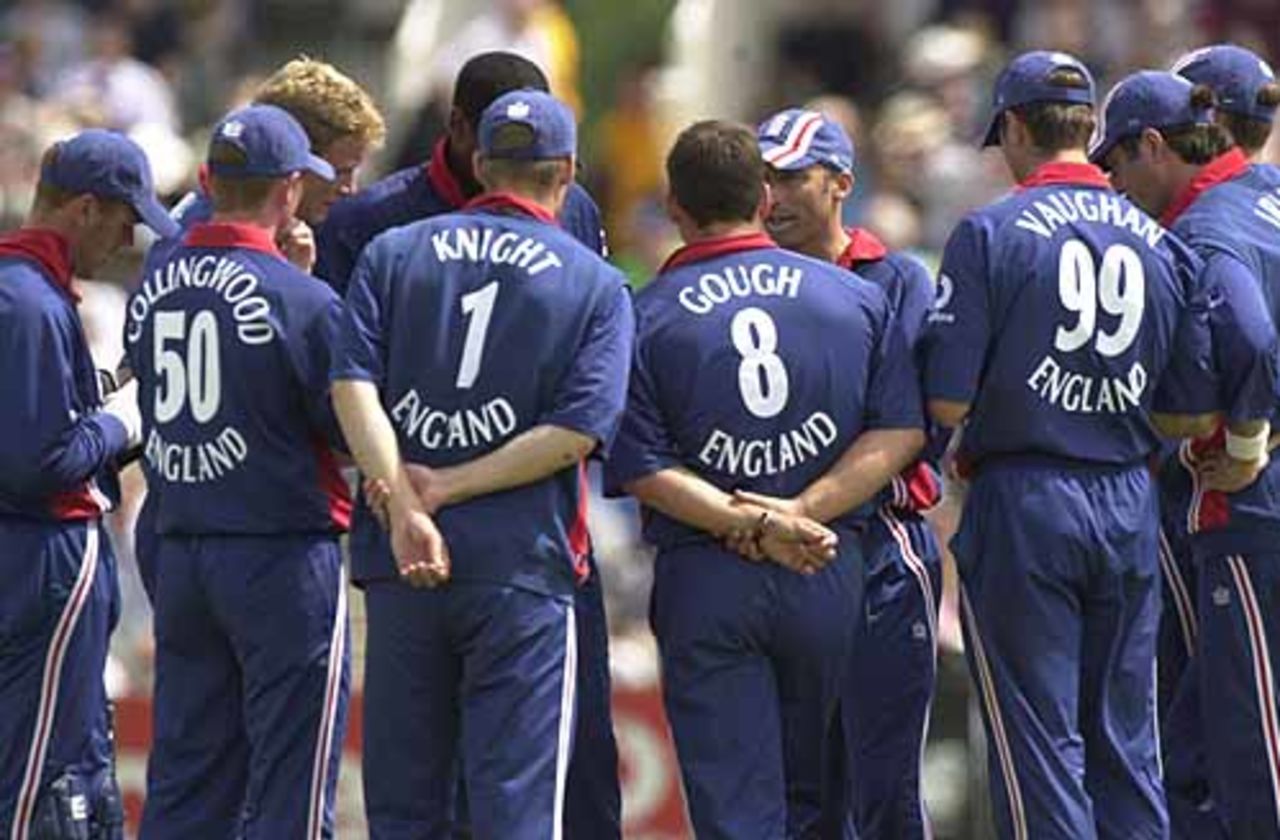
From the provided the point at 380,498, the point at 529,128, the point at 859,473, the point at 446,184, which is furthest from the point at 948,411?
the point at 446,184

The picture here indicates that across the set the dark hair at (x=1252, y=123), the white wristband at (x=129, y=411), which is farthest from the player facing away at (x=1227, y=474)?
the white wristband at (x=129, y=411)

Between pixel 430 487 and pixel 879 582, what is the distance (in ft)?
5.70

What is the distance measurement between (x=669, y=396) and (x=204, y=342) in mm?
1430

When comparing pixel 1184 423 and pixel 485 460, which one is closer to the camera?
pixel 485 460

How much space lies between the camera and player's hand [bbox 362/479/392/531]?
38.4ft

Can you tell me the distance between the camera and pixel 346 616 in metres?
12.4

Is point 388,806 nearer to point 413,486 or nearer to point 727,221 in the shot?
point 413,486

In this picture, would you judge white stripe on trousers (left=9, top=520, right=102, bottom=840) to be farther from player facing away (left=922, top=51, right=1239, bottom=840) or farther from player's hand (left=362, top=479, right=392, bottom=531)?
player facing away (left=922, top=51, right=1239, bottom=840)

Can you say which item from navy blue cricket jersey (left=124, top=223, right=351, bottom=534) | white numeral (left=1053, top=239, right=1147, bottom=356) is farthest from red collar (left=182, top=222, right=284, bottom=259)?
white numeral (left=1053, top=239, right=1147, bottom=356)

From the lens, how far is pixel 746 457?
12.1 m

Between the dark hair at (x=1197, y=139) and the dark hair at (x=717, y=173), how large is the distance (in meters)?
1.39

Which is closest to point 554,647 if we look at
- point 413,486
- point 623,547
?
point 413,486

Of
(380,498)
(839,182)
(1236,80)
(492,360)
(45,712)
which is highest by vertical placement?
(1236,80)

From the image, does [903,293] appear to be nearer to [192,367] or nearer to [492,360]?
[492,360]
